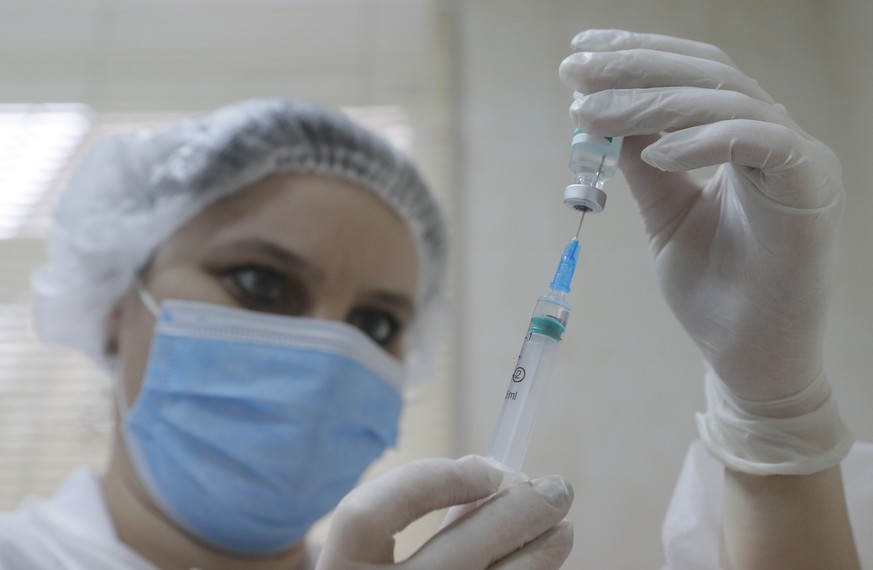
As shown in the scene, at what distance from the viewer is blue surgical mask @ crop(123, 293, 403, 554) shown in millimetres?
937

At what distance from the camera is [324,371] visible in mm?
993

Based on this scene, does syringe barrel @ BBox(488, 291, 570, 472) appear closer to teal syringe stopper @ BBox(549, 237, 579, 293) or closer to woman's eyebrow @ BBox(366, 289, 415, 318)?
teal syringe stopper @ BBox(549, 237, 579, 293)

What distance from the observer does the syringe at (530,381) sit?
0.61 metres

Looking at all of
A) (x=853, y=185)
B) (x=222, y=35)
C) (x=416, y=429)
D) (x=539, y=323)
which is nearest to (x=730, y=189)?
(x=539, y=323)

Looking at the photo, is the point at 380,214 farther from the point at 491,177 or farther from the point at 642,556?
the point at 642,556

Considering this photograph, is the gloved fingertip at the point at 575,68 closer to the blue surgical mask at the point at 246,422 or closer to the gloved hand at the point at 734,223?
the gloved hand at the point at 734,223

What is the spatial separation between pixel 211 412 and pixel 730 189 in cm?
79

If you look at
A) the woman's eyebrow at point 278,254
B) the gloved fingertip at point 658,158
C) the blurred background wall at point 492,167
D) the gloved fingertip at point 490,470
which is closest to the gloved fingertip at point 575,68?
the gloved fingertip at point 658,158

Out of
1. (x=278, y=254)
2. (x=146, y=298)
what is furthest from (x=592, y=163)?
(x=146, y=298)

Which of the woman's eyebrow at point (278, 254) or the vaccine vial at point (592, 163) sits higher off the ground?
the vaccine vial at point (592, 163)

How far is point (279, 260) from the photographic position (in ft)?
3.40

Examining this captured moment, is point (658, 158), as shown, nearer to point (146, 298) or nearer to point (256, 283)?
point (256, 283)

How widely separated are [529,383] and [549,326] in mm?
59

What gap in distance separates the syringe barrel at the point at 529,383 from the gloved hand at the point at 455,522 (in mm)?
38
